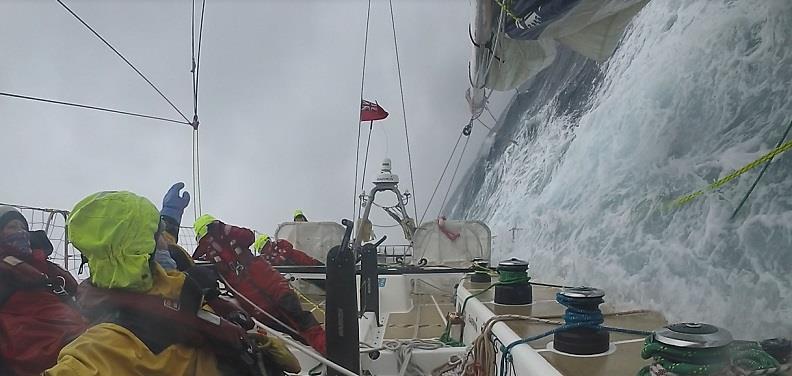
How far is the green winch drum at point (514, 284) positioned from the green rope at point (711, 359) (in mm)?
1246

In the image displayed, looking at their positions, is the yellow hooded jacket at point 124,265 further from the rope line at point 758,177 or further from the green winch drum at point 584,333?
the rope line at point 758,177

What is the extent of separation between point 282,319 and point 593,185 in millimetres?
5075

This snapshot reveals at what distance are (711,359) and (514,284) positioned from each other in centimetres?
134

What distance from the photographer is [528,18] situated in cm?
298

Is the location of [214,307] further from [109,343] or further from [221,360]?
[109,343]

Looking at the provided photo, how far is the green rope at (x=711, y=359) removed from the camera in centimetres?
102

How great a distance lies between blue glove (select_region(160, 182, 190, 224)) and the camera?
280cm

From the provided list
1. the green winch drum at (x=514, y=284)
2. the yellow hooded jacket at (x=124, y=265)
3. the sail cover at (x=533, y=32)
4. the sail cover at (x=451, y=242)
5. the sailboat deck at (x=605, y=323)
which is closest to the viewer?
the yellow hooded jacket at (x=124, y=265)

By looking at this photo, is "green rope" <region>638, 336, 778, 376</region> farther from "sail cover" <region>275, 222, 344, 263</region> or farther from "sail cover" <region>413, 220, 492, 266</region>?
"sail cover" <region>275, 222, 344, 263</region>

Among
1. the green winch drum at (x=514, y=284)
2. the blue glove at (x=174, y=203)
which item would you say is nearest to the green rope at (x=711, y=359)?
the green winch drum at (x=514, y=284)

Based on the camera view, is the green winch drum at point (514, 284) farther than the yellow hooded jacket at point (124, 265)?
Yes

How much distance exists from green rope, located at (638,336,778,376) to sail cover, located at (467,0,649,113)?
2.02 m

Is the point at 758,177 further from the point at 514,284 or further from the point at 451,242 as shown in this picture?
the point at 451,242

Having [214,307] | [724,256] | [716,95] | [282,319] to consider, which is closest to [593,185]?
[716,95]
